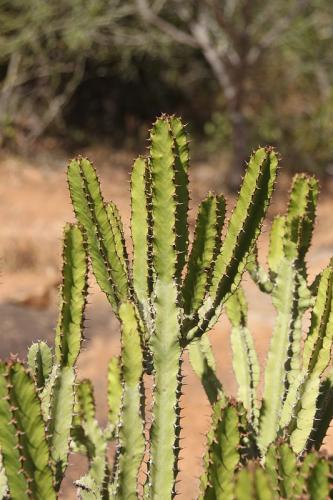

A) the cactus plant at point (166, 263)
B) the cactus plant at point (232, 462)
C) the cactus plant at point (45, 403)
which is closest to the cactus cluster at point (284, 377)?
the cactus plant at point (232, 462)

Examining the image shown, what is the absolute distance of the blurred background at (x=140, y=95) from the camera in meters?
10.6

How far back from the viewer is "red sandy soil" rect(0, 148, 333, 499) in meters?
4.76

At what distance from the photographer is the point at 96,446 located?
3256 millimetres

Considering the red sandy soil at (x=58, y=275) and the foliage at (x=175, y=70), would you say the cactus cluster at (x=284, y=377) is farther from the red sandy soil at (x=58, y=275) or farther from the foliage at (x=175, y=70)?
the foliage at (x=175, y=70)

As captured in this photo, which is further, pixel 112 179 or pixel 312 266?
pixel 112 179

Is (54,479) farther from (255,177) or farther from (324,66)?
(324,66)

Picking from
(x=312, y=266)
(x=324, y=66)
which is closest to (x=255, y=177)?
(x=312, y=266)

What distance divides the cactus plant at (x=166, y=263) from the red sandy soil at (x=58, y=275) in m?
0.24

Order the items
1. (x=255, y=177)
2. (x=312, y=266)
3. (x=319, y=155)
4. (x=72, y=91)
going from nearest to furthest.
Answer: (x=255, y=177), (x=312, y=266), (x=319, y=155), (x=72, y=91)

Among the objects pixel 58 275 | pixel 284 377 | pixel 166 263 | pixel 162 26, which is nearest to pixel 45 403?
pixel 166 263

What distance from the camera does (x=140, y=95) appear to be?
1431cm

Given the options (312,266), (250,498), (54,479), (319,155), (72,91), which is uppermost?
(72,91)

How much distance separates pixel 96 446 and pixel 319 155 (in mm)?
9769

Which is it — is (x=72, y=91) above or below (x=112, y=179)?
above
